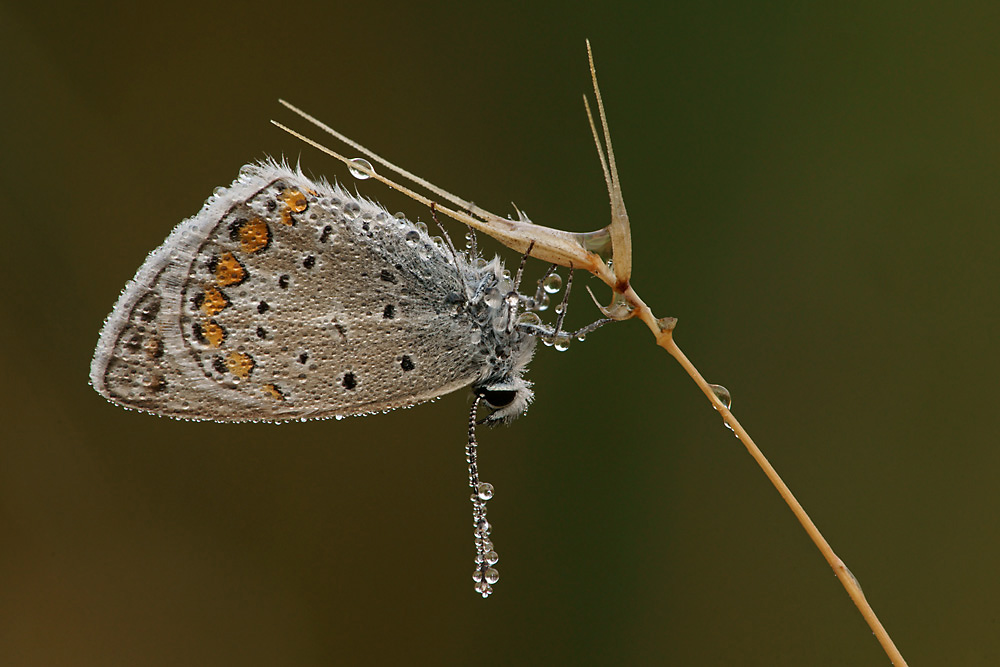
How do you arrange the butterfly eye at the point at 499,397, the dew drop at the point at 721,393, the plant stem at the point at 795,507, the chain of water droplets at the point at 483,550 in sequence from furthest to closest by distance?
the butterfly eye at the point at 499,397 → the chain of water droplets at the point at 483,550 → the dew drop at the point at 721,393 → the plant stem at the point at 795,507

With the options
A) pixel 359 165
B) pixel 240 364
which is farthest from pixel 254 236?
pixel 359 165

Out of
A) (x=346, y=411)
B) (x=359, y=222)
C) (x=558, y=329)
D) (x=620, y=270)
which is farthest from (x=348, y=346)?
(x=620, y=270)

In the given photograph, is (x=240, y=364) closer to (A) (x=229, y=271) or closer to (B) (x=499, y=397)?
(A) (x=229, y=271)

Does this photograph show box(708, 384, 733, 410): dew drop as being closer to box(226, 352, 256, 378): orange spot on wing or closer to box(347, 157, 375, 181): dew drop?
box(347, 157, 375, 181): dew drop

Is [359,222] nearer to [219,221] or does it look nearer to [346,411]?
[219,221]

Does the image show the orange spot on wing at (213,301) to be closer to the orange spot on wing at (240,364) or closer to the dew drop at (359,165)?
the orange spot on wing at (240,364)

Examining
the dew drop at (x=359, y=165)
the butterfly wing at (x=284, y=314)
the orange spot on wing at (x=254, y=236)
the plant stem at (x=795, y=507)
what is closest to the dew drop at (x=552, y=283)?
the butterfly wing at (x=284, y=314)
